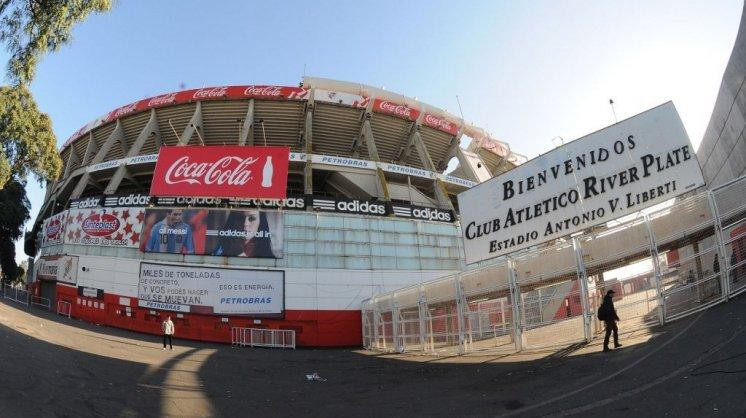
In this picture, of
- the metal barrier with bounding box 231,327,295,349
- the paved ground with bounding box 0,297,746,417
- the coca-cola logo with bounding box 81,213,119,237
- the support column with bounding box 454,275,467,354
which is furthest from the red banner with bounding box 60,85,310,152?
the paved ground with bounding box 0,297,746,417

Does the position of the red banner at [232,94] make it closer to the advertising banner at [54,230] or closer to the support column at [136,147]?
the support column at [136,147]

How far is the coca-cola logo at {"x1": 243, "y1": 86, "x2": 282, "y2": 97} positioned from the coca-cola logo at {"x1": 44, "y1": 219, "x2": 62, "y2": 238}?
1558 centimetres

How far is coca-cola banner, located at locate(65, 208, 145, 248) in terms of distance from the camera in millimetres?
25922

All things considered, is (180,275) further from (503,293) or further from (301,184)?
(503,293)

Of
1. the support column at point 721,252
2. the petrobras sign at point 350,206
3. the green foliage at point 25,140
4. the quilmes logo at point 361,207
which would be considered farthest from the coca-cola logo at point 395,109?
the support column at point 721,252

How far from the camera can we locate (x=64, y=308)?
1052 inches

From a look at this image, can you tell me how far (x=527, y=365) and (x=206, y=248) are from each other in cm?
2074

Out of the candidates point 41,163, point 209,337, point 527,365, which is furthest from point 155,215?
point 527,365

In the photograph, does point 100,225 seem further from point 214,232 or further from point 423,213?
point 423,213

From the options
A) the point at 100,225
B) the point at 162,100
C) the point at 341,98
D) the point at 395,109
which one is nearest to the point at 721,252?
the point at 395,109

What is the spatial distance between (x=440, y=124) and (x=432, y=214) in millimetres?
10547

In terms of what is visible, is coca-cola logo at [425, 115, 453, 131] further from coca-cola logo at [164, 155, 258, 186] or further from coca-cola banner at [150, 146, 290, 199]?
coca-cola logo at [164, 155, 258, 186]

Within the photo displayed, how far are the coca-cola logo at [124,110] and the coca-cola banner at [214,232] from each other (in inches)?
500

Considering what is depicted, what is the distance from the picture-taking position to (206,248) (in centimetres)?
2519
